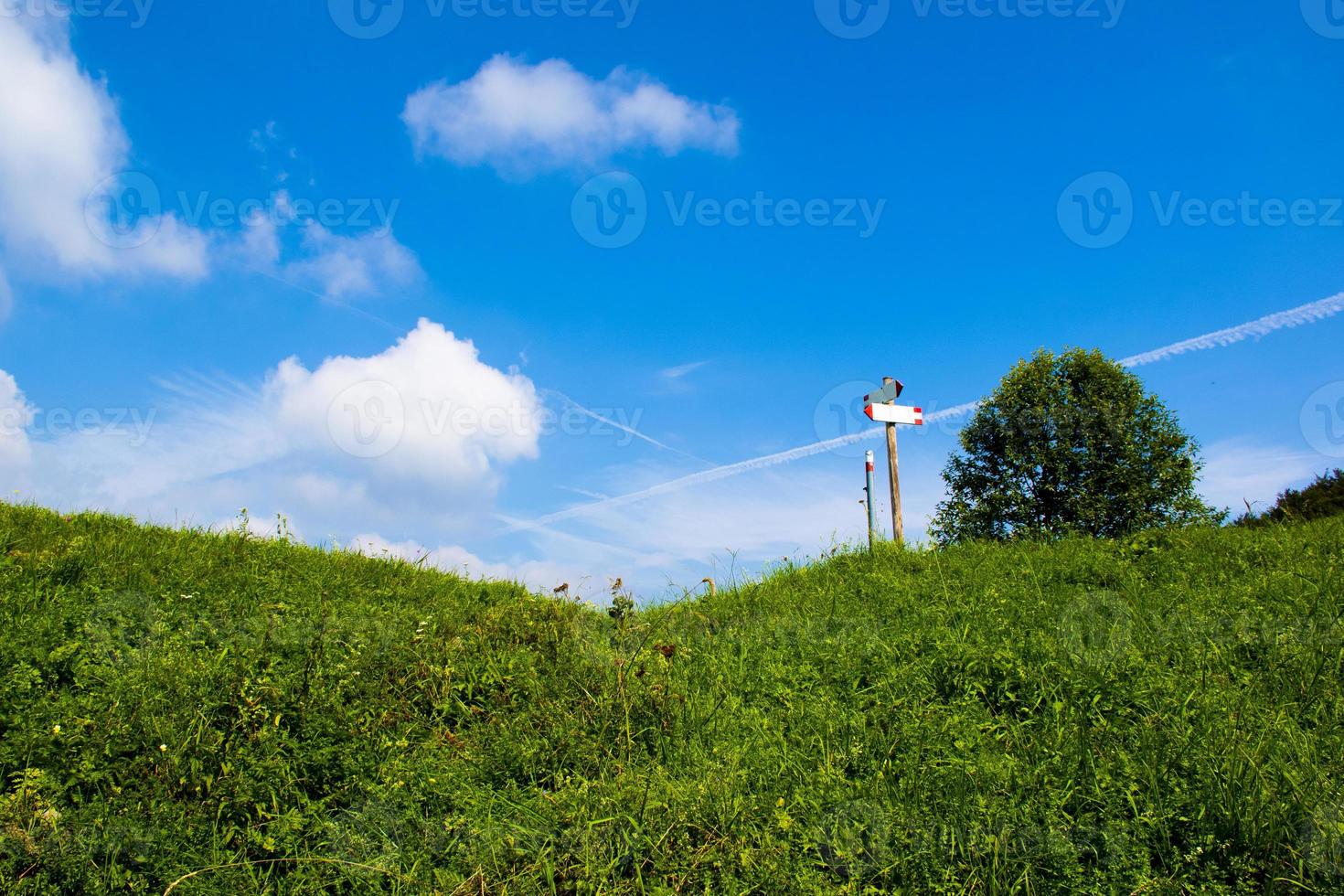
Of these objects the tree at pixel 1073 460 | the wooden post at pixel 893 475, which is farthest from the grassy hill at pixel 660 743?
the tree at pixel 1073 460

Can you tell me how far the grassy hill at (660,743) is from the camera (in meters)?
3.91

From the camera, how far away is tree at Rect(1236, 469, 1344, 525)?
47.7 ft

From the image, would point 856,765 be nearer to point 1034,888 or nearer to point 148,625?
point 1034,888

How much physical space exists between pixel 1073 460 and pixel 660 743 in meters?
16.8

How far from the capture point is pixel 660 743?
5.08 m

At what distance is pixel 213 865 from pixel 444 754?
1.41 m

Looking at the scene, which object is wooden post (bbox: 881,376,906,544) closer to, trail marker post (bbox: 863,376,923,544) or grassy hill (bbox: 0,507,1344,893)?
trail marker post (bbox: 863,376,923,544)

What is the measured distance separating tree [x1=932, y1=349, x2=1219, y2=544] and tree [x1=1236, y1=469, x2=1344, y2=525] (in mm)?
2058

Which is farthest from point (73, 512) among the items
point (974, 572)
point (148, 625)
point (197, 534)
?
point (974, 572)

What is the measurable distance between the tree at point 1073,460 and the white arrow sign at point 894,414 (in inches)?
187

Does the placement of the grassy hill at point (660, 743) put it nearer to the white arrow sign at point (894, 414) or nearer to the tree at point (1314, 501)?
the white arrow sign at point (894, 414)

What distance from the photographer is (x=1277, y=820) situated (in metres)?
3.86

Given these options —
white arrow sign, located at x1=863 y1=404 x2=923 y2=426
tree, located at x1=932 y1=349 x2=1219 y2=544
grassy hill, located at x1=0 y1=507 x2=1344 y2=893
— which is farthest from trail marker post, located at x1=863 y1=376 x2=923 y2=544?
grassy hill, located at x1=0 y1=507 x2=1344 y2=893

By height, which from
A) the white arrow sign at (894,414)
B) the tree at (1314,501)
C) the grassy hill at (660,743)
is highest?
the white arrow sign at (894,414)
